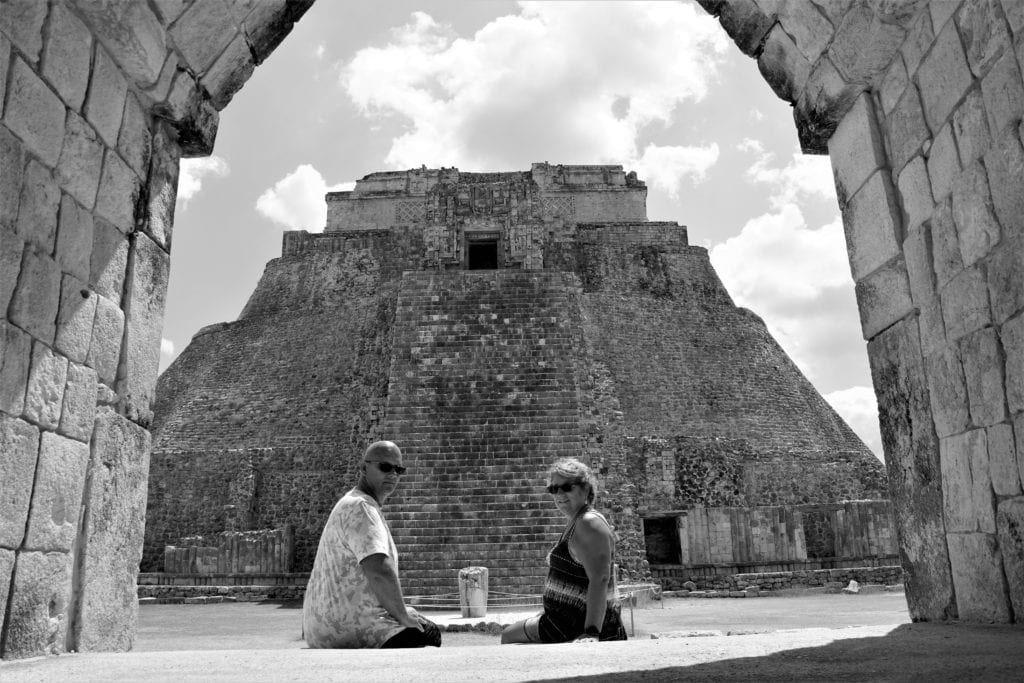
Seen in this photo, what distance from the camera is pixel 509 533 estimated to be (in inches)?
451

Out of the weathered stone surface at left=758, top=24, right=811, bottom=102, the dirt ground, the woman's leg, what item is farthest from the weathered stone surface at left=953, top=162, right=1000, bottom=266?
the dirt ground

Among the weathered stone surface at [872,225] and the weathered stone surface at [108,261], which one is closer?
the weathered stone surface at [108,261]

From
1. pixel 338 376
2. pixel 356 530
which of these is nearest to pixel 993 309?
pixel 356 530

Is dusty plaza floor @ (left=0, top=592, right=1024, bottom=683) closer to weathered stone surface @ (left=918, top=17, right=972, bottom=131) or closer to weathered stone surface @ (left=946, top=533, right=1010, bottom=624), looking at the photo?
weathered stone surface @ (left=946, top=533, right=1010, bottom=624)

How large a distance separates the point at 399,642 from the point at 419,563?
27.3ft

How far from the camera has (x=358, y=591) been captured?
3.08 meters

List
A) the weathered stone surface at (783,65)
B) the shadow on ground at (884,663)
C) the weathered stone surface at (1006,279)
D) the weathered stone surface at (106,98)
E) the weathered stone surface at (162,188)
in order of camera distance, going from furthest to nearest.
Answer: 1. the weathered stone surface at (783,65)
2. the weathered stone surface at (162,188)
3. the weathered stone surface at (106,98)
4. the weathered stone surface at (1006,279)
5. the shadow on ground at (884,663)

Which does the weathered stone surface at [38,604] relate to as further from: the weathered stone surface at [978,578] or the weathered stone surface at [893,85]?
the weathered stone surface at [893,85]

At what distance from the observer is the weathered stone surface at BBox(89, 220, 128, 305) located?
10.4 ft

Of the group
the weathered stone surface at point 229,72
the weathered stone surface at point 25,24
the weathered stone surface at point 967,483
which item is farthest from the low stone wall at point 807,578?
the weathered stone surface at point 25,24

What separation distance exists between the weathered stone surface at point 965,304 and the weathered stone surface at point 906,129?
0.64 meters

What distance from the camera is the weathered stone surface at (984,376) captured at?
2.78 m

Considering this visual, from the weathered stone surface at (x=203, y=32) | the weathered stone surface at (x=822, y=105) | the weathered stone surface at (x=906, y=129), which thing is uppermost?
the weathered stone surface at (x=203, y=32)

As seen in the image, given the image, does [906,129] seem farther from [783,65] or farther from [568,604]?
[568,604]
